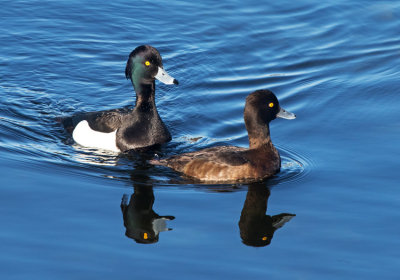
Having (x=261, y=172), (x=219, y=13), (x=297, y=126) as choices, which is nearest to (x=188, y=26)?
(x=219, y=13)

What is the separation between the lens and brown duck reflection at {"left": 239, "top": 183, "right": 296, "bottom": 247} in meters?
8.57

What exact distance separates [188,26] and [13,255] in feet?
32.2

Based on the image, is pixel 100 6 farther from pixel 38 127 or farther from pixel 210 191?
pixel 210 191

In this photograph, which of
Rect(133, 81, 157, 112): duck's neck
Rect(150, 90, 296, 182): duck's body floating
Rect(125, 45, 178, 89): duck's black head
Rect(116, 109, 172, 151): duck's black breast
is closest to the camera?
Rect(150, 90, 296, 182): duck's body floating

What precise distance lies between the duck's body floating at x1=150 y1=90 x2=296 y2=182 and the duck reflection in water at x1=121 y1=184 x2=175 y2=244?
73 cm

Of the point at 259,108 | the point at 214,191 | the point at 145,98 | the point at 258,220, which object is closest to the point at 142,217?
the point at 214,191

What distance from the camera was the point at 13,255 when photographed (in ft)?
25.6

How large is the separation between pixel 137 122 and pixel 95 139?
0.70 metres

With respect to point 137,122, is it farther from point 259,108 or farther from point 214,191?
point 214,191

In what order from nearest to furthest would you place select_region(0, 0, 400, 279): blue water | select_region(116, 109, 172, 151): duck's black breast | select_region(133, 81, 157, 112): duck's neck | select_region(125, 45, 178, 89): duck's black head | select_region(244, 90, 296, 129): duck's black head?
select_region(0, 0, 400, 279): blue water < select_region(244, 90, 296, 129): duck's black head < select_region(116, 109, 172, 151): duck's black breast < select_region(125, 45, 178, 89): duck's black head < select_region(133, 81, 157, 112): duck's neck

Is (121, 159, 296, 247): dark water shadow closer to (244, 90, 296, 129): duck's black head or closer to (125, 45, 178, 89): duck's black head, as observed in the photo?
(244, 90, 296, 129): duck's black head

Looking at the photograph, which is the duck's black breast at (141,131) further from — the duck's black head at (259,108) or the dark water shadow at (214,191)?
the duck's black head at (259,108)

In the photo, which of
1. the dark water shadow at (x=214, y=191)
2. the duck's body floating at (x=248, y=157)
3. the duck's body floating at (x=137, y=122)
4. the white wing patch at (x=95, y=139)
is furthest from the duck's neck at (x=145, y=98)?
the dark water shadow at (x=214, y=191)

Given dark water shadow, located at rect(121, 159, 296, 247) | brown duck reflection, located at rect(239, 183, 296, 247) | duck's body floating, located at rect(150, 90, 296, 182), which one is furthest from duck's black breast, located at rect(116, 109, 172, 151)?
brown duck reflection, located at rect(239, 183, 296, 247)
